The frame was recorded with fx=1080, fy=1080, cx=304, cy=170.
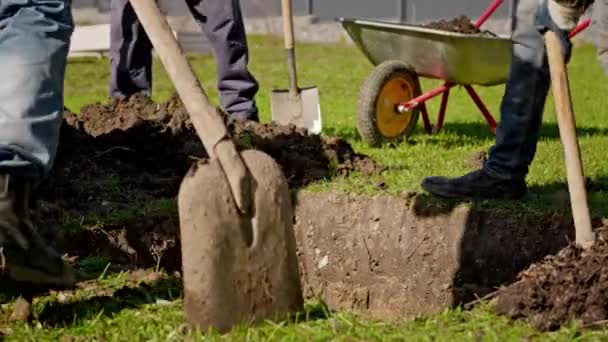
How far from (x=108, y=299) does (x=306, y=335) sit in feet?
2.68

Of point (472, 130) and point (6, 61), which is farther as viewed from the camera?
point (472, 130)

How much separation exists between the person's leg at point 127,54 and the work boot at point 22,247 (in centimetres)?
355

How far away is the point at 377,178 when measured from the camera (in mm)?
5336

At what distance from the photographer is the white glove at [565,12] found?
3.72 metres

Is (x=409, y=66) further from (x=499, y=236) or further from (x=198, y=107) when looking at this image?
(x=198, y=107)

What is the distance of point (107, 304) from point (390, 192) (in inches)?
69.5

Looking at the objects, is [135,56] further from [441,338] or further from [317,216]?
[441,338]

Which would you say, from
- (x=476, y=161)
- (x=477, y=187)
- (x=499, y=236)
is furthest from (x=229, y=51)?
(x=499, y=236)

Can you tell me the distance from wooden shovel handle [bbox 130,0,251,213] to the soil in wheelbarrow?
1.37 metres

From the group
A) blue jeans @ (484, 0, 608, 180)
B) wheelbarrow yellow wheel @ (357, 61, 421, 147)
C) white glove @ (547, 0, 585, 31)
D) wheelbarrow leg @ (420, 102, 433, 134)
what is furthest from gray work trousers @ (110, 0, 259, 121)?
white glove @ (547, 0, 585, 31)

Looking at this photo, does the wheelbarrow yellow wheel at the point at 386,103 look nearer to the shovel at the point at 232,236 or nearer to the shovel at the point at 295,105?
the shovel at the point at 295,105

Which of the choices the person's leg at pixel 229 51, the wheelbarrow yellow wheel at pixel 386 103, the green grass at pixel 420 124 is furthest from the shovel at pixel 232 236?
the wheelbarrow yellow wheel at pixel 386 103

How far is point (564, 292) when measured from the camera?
324 centimetres

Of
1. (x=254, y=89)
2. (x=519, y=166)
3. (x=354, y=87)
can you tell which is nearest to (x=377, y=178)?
(x=519, y=166)
